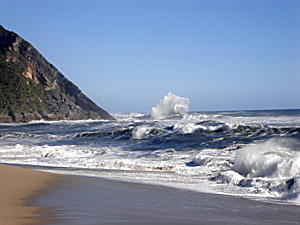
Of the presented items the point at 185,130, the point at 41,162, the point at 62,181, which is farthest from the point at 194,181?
the point at 185,130

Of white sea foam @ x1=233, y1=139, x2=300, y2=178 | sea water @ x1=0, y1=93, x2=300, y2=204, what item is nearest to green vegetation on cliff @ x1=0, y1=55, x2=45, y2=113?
sea water @ x1=0, y1=93, x2=300, y2=204

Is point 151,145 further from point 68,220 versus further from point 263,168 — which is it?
point 68,220

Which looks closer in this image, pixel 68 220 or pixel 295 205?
pixel 68 220

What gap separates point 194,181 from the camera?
6.28 meters

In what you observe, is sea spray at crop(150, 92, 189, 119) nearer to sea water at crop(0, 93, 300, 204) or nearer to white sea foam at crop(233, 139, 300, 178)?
sea water at crop(0, 93, 300, 204)

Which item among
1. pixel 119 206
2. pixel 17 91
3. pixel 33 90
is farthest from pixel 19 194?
pixel 33 90

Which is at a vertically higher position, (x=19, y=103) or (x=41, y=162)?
(x=19, y=103)

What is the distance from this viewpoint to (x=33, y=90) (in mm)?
49750

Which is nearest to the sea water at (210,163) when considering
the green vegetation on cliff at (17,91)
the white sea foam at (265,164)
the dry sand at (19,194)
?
the white sea foam at (265,164)

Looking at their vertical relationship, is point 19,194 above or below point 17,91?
below

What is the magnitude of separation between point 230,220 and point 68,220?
1.62 metres

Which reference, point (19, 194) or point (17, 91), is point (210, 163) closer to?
point (19, 194)

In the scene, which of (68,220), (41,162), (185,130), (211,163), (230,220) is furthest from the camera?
(185,130)

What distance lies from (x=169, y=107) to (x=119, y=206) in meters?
50.5
